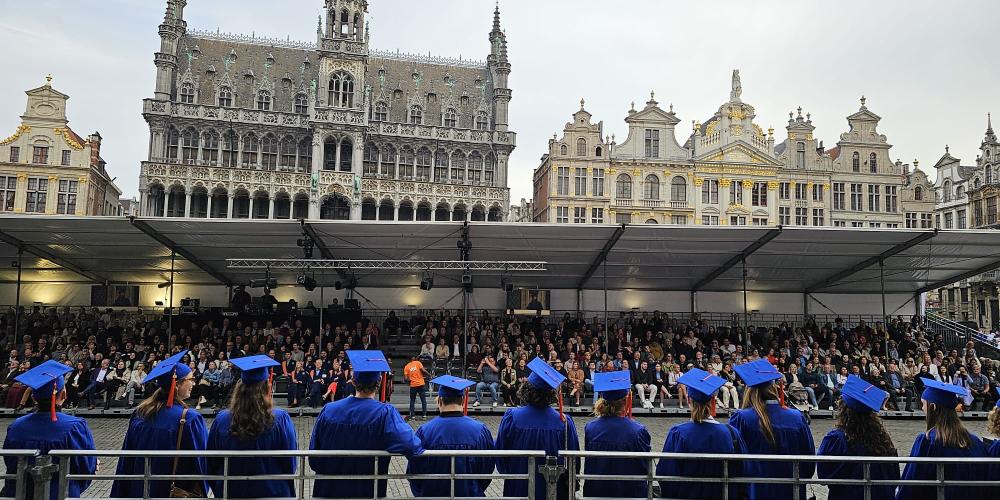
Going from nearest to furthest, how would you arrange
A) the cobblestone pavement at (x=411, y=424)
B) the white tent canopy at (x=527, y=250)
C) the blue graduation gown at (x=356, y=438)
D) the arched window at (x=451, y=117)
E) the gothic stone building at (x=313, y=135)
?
the blue graduation gown at (x=356, y=438), the cobblestone pavement at (x=411, y=424), the white tent canopy at (x=527, y=250), the gothic stone building at (x=313, y=135), the arched window at (x=451, y=117)

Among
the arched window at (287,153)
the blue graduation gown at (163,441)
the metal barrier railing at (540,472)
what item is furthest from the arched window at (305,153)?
the metal barrier railing at (540,472)

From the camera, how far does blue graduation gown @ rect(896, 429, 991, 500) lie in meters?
4.39

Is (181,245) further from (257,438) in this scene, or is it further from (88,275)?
(257,438)

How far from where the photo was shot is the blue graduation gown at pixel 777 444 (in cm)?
460

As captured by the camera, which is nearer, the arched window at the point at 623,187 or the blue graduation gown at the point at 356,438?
the blue graduation gown at the point at 356,438

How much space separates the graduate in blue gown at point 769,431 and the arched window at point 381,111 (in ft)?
138

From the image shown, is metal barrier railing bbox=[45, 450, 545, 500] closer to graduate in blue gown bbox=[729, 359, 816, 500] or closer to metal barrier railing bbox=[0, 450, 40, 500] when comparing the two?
metal barrier railing bbox=[0, 450, 40, 500]

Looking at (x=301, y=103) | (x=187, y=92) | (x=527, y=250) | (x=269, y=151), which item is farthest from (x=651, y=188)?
(x=187, y=92)

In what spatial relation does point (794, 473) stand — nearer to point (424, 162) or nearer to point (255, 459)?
point (255, 459)

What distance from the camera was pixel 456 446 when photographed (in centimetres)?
462

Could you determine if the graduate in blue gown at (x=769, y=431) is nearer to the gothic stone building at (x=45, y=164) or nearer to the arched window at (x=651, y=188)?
the arched window at (x=651, y=188)

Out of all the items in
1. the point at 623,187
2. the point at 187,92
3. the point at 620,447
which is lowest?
the point at 620,447

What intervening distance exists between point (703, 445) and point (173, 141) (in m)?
42.2

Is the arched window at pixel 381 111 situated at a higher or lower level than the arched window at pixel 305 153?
higher
